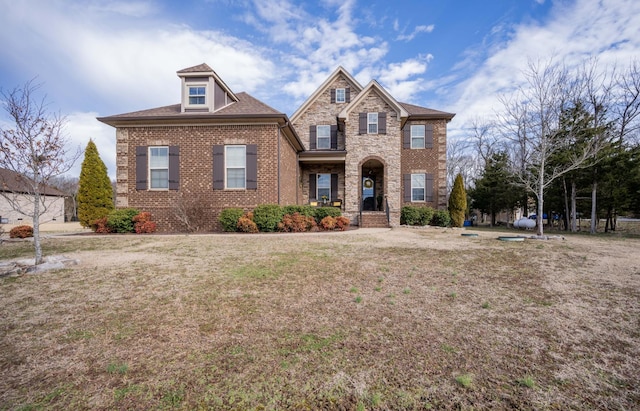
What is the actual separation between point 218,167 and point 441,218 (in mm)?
12166

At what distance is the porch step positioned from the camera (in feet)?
46.2

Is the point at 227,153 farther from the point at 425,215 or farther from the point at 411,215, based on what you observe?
the point at 425,215

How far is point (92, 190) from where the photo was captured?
12.5m

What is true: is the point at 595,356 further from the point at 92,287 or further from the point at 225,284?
the point at 92,287

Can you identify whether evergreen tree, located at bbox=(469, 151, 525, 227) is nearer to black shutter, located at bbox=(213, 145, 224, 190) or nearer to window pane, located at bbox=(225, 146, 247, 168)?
window pane, located at bbox=(225, 146, 247, 168)

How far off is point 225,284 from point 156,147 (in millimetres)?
10331

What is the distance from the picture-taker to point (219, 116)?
11.5 meters

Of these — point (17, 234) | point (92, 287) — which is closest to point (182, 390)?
point (92, 287)

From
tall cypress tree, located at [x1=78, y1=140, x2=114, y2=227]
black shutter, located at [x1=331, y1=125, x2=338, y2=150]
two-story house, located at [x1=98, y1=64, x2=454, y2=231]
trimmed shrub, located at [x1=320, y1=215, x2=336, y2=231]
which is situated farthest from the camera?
black shutter, located at [x1=331, y1=125, x2=338, y2=150]

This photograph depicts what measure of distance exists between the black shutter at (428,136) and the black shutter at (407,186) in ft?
7.40

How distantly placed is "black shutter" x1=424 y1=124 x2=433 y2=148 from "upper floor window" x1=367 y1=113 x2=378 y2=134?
12.0ft

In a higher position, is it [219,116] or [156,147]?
[219,116]

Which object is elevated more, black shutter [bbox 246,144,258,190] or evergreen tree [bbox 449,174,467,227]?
black shutter [bbox 246,144,258,190]

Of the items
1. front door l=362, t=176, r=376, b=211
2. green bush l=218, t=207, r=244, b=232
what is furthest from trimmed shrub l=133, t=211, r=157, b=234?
front door l=362, t=176, r=376, b=211
